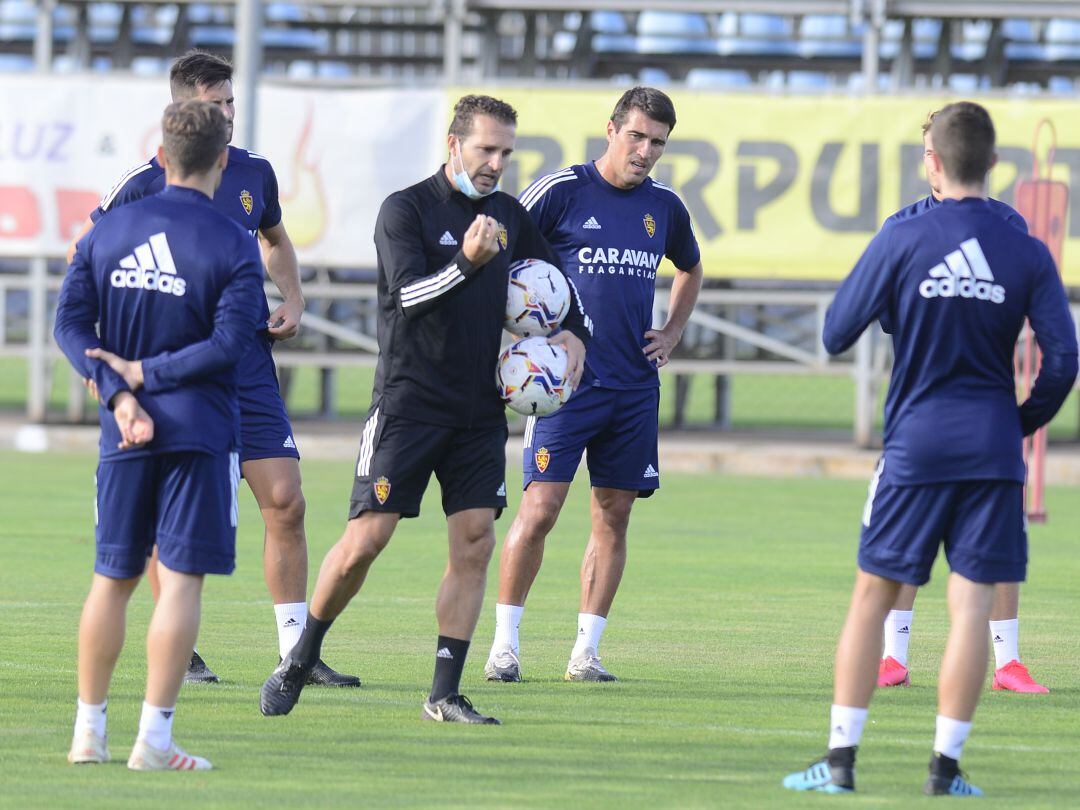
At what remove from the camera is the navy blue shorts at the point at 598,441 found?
844 cm

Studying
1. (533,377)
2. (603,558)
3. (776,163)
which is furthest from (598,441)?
(776,163)

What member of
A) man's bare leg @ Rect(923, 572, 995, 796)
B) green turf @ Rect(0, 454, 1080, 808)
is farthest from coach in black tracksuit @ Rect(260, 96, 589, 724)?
man's bare leg @ Rect(923, 572, 995, 796)

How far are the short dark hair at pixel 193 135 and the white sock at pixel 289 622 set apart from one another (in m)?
2.41

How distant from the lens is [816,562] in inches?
497

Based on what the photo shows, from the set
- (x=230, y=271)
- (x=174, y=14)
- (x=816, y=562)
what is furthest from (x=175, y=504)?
(x=174, y=14)

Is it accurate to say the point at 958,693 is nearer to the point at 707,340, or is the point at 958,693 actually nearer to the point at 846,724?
the point at 846,724

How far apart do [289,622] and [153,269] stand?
235 cm

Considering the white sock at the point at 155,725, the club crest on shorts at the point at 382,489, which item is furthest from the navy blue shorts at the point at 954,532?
the white sock at the point at 155,725

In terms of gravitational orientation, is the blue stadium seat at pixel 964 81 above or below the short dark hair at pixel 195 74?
above

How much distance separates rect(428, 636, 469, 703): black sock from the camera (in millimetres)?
7086

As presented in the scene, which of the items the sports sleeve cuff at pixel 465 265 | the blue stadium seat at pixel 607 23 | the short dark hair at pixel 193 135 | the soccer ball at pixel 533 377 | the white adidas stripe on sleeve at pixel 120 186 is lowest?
the soccer ball at pixel 533 377

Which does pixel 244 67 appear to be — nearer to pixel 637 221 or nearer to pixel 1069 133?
pixel 1069 133

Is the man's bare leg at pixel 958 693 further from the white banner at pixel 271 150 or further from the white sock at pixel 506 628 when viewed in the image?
the white banner at pixel 271 150

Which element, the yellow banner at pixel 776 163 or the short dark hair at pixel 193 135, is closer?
the short dark hair at pixel 193 135
